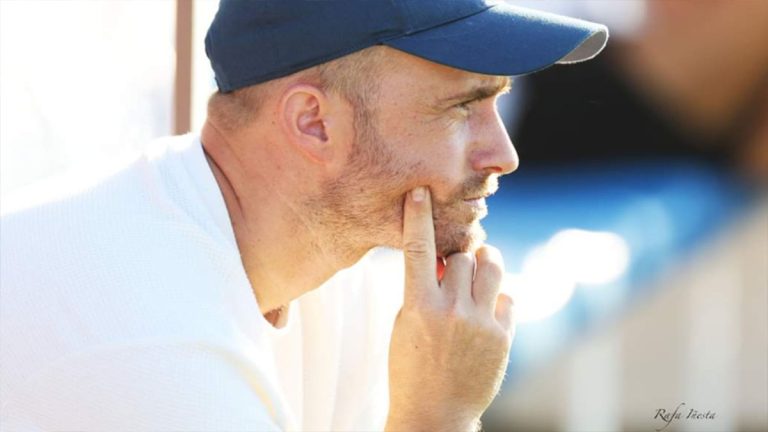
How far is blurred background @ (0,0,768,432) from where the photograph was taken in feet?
9.16

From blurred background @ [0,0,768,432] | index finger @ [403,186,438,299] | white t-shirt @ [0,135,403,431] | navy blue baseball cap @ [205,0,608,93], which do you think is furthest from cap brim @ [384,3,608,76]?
blurred background @ [0,0,768,432]

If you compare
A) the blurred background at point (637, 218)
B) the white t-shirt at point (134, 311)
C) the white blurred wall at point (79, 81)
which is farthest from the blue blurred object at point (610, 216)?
the white t-shirt at point (134, 311)

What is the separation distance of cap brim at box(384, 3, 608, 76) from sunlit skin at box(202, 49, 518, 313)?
55mm

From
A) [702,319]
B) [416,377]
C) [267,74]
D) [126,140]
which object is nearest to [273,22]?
[267,74]

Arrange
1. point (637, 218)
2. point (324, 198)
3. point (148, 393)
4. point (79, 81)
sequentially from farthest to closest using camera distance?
point (637, 218)
point (79, 81)
point (324, 198)
point (148, 393)

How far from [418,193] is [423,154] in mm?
62

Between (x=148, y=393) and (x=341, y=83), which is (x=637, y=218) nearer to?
(x=341, y=83)

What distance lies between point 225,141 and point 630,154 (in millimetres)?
1726

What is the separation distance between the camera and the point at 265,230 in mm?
1707

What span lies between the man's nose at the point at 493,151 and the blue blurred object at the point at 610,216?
4.55ft

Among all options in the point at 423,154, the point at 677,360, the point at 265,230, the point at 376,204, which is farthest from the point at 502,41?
the point at 677,360

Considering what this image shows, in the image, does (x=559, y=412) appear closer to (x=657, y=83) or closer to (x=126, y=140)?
(x=657, y=83)

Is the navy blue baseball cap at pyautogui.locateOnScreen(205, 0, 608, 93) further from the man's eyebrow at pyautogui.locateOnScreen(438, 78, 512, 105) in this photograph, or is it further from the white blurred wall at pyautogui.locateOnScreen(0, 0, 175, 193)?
the white blurred wall at pyautogui.locateOnScreen(0, 0, 175, 193)

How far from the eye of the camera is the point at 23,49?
2.13 meters
